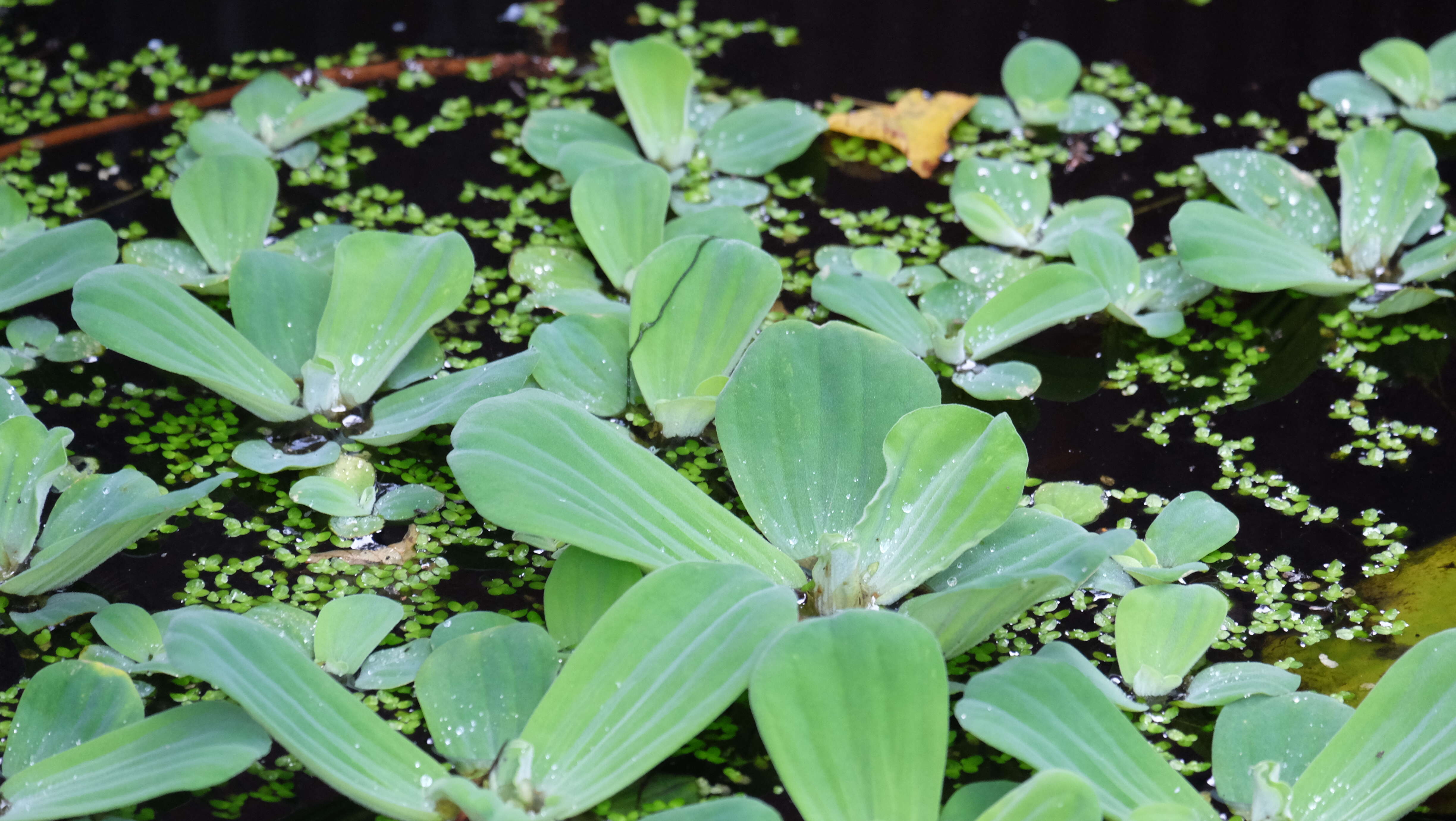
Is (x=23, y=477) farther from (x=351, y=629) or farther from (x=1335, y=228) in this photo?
(x=1335, y=228)

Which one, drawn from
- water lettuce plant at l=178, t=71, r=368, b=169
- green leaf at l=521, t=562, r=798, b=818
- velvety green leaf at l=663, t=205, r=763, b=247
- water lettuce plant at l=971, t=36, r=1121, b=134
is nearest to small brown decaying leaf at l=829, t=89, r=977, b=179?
water lettuce plant at l=971, t=36, r=1121, b=134

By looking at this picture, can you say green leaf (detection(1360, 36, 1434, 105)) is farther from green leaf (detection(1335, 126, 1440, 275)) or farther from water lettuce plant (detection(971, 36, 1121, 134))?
water lettuce plant (detection(971, 36, 1121, 134))

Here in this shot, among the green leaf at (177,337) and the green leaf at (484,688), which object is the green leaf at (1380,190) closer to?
the green leaf at (484,688)

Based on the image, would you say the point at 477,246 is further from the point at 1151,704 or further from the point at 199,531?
the point at 1151,704

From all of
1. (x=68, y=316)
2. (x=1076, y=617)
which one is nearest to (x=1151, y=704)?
(x=1076, y=617)

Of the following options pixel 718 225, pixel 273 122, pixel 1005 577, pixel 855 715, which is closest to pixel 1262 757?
pixel 1005 577

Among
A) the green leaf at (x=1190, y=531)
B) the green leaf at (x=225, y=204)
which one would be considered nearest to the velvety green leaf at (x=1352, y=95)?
the green leaf at (x=1190, y=531)
